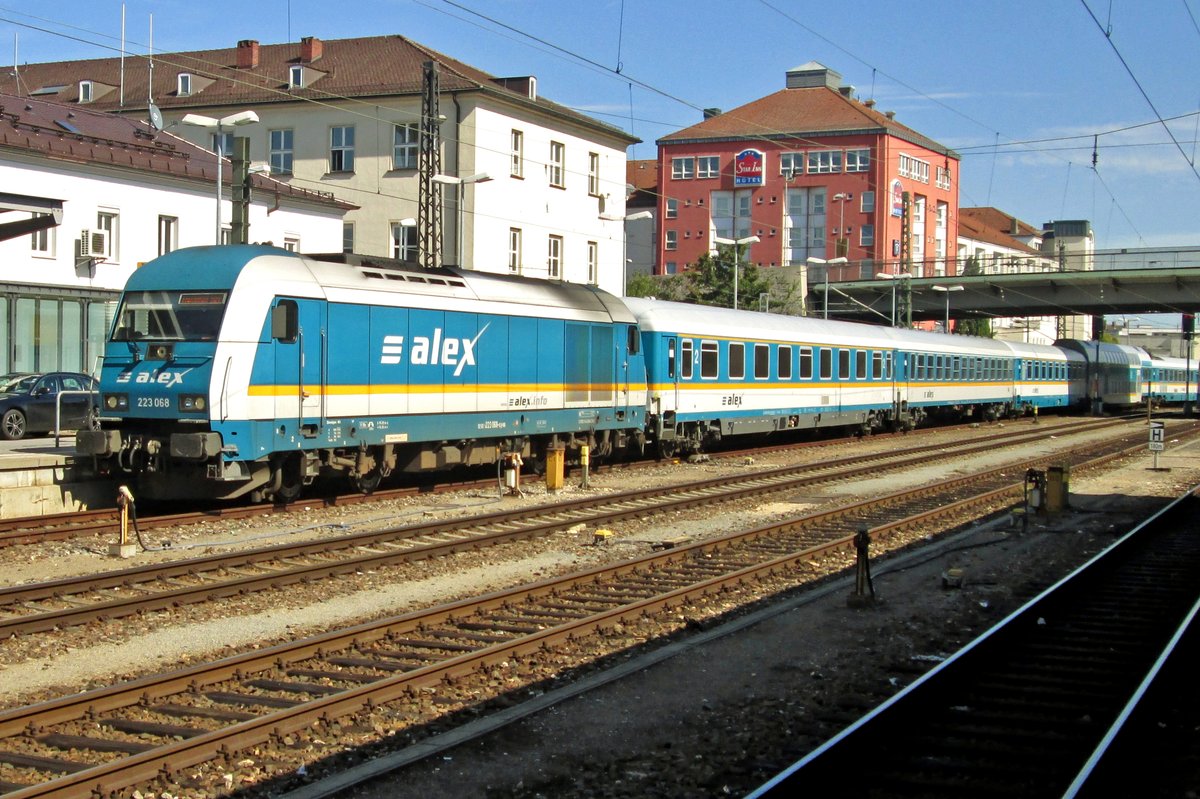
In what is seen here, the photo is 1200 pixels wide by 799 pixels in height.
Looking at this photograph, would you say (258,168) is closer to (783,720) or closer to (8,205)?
(8,205)

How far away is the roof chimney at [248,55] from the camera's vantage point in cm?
5388

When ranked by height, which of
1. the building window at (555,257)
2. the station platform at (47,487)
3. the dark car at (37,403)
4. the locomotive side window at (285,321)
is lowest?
the station platform at (47,487)

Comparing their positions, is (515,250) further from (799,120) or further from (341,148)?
(799,120)

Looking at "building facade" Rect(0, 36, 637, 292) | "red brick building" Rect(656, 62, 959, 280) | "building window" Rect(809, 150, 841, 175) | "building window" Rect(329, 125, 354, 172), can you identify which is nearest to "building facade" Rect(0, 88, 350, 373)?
"building facade" Rect(0, 36, 637, 292)

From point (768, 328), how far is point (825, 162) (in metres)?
58.5

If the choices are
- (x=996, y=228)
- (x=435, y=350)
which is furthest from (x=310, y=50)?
(x=996, y=228)

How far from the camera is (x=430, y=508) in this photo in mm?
19000

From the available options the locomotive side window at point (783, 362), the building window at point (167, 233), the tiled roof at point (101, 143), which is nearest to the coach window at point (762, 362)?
the locomotive side window at point (783, 362)

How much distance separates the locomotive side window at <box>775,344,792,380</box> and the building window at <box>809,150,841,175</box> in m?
57.3

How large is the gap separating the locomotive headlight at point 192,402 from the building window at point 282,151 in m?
36.0

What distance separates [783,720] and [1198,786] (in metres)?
2.56

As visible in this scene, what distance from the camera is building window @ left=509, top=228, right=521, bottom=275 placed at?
48375 mm

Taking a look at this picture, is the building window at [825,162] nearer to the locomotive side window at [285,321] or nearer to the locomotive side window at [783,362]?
the locomotive side window at [783,362]

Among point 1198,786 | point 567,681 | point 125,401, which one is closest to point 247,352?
point 125,401
